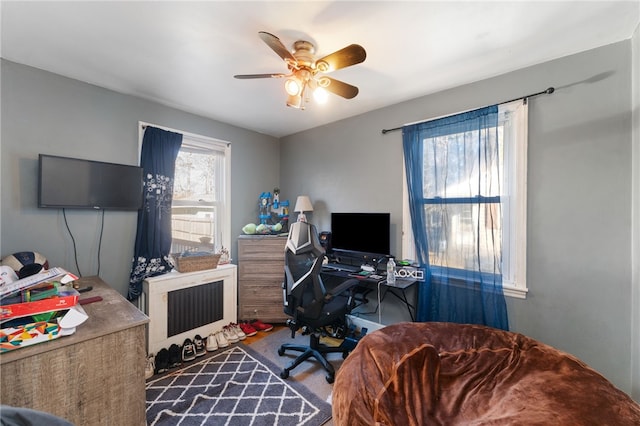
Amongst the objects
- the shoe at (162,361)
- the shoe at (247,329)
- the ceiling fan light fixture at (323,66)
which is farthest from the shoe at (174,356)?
the ceiling fan light fixture at (323,66)

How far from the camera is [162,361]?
7.16 ft

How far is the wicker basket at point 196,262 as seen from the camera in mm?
2557

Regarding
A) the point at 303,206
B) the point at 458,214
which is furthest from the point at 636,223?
the point at 303,206


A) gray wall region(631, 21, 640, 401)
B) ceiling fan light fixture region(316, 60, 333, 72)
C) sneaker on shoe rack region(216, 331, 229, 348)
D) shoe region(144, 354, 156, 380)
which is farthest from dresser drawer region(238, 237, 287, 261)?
gray wall region(631, 21, 640, 401)

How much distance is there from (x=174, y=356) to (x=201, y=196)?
174cm

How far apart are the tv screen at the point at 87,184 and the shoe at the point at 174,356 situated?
1.38m

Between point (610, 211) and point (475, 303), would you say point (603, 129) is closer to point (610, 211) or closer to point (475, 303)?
point (610, 211)

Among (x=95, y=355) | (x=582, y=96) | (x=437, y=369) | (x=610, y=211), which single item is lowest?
(x=437, y=369)

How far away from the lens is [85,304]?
1585 mm

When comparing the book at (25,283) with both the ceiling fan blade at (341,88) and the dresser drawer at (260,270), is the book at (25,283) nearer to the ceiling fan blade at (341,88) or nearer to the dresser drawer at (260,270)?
the dresser drawer at (260,270)

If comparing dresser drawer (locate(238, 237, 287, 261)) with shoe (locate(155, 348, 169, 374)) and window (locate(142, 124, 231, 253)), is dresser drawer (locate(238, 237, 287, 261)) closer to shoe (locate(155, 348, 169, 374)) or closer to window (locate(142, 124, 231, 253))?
window (locate(142, 124, 231, 253))

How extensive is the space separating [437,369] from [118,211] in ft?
9.63

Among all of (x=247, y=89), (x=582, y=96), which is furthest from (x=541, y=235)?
(x=247, y=89)

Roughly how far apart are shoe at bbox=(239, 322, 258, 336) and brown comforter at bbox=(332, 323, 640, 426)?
5.76 feet
